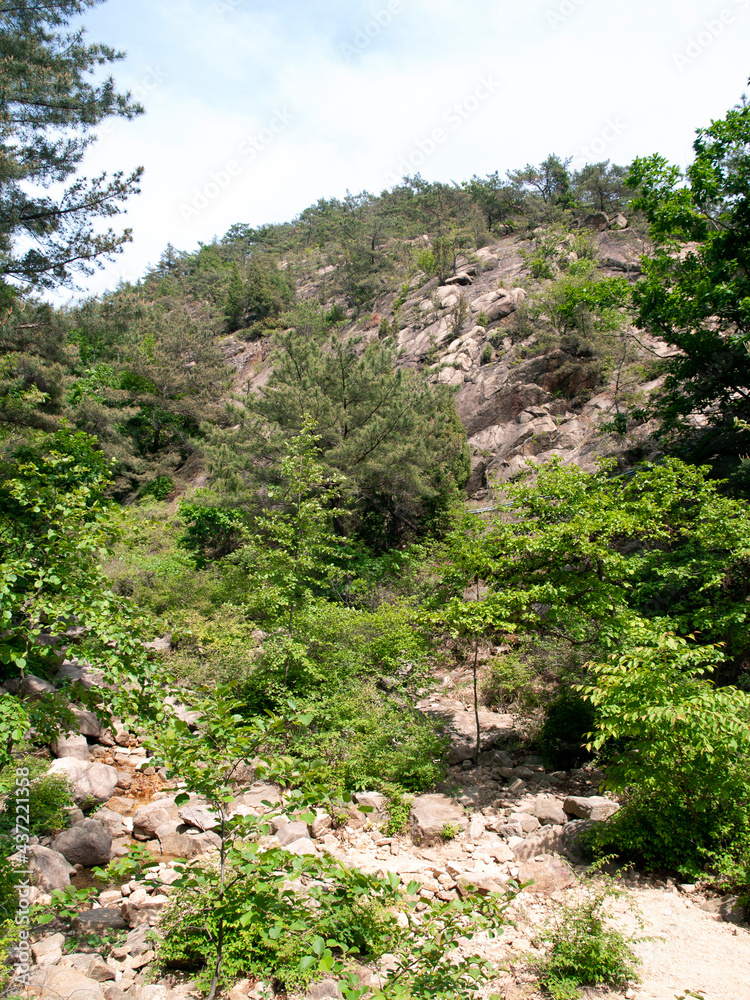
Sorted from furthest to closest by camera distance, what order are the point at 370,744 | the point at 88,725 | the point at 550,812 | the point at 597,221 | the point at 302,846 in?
the point at 597,221
the point at 88,725
the point at 370,744
the point at 550,812
the point at 302,846

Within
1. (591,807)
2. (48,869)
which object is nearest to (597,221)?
(591,807)

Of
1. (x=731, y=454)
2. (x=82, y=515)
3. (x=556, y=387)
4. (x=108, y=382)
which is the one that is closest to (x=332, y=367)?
(x=556, y=387)

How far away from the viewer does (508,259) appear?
30.8m

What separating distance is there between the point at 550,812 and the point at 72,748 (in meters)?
6.92

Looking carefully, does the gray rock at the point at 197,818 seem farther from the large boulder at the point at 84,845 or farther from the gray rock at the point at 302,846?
the gray rock at the point at 302,846

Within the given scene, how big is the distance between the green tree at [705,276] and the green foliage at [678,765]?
23.7 feet

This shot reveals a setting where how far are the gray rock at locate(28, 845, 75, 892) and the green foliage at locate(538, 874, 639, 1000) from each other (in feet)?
14.9

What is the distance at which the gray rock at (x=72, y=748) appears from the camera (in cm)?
828

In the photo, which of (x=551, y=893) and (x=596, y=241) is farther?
(x=596, y=241)

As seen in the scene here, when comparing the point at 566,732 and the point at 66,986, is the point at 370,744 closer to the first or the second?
the point at 566,732

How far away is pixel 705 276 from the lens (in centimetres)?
1064

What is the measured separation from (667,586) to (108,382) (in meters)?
29.2

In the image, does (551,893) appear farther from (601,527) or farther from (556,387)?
(556,387)
